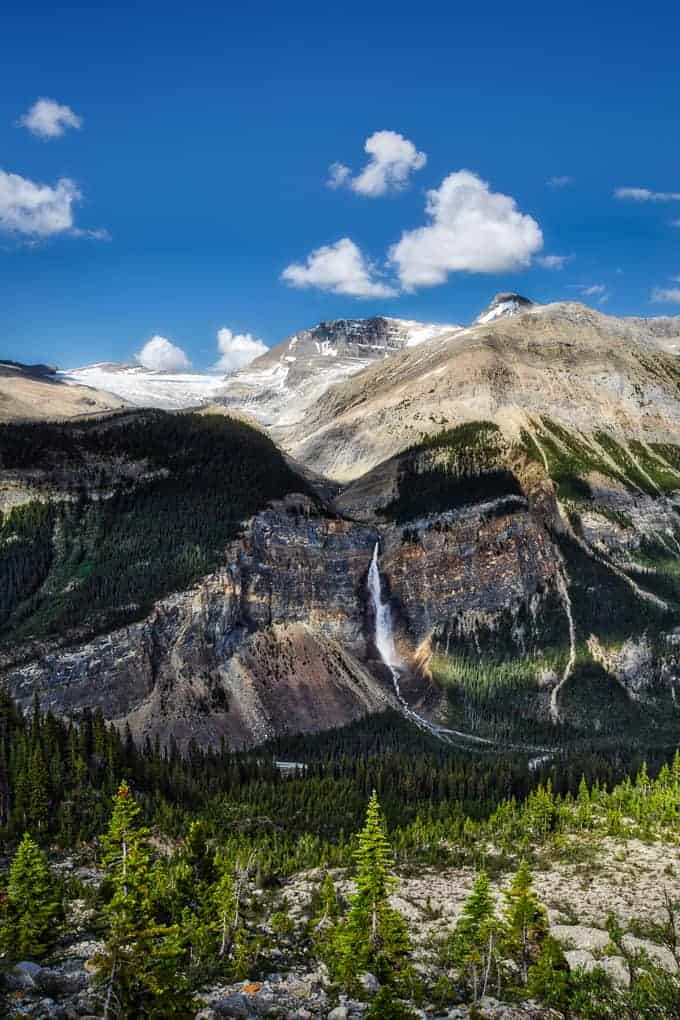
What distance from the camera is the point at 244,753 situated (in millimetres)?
173375

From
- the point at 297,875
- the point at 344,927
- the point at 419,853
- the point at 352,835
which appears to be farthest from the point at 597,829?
the point at 344,927

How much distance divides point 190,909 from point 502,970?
27162 mm

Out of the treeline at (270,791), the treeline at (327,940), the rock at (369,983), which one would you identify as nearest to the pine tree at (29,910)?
the treeline at (327,940)

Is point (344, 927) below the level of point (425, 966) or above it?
above

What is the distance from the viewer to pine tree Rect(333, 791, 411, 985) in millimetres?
68125

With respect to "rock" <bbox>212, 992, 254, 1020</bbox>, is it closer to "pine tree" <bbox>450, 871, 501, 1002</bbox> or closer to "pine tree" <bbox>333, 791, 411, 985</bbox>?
"pine tree" <bbox>333, 791, 411, 985</bbox>

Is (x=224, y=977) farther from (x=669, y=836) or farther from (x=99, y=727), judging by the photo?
(x=669, y=836)

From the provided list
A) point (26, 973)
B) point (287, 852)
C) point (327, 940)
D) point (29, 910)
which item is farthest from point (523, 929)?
point (287, 852)

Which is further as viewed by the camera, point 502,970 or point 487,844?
point 487,844

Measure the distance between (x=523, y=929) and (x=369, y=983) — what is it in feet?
52.0

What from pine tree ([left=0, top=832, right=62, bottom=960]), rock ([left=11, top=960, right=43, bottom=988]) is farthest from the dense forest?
rock ([left=11, top=960, right=43, bottom=988])

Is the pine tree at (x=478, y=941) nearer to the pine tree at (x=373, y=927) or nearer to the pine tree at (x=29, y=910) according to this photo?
the pine tree at (x=373, y=927)

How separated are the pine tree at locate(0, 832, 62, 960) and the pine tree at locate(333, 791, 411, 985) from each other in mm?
21533

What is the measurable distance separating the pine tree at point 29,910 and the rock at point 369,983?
22.5m
